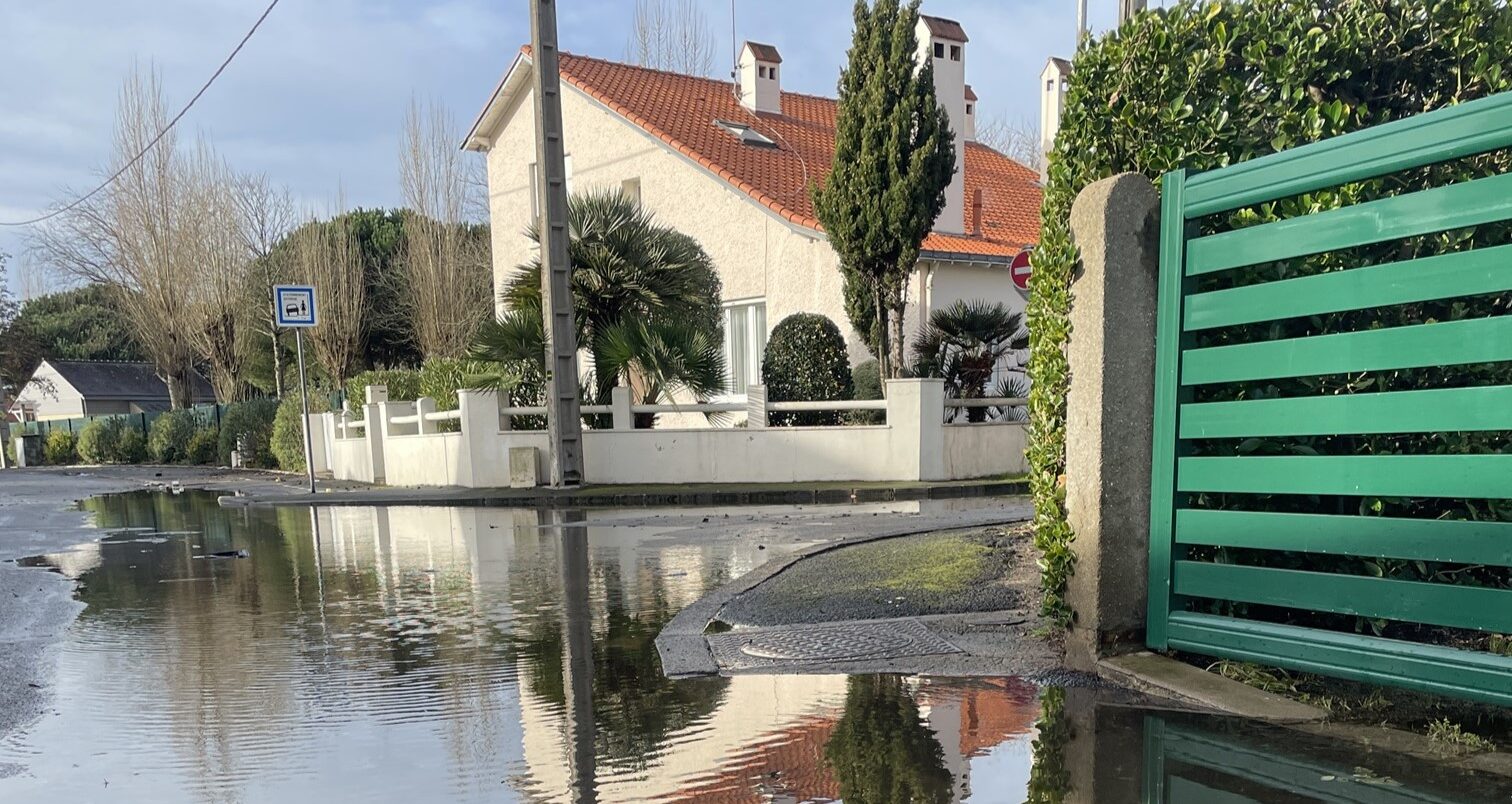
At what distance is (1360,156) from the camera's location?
3.88m

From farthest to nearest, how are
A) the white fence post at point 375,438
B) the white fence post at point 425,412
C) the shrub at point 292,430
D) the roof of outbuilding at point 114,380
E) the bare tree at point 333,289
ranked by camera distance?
the roof of outbuilding at point 114,380
the bare tree at point 333,289
the shrub at point 292,430
the white fence post at point 375,438
the white fence post at point 425,412

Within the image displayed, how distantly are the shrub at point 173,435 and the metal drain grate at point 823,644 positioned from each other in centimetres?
3438

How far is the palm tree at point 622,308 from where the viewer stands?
53.5ft

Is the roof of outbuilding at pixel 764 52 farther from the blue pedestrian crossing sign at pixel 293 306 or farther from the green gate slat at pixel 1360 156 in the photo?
the green gate slat at pixel 1360 156

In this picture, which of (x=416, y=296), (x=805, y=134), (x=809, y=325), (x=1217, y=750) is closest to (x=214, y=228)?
(x=416, y=296)

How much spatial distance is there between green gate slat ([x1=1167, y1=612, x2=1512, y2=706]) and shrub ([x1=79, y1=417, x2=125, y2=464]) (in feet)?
147

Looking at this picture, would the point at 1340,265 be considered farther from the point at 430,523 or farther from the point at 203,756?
the point at 430,523

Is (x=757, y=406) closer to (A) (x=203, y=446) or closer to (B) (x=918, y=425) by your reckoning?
(B) (x=918, y=425)

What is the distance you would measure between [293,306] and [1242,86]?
1660 centimetres

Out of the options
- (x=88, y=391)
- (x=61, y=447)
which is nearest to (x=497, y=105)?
(x=61, y=447)

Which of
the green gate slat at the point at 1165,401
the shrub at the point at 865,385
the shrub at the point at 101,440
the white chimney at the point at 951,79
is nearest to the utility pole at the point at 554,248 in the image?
the shrub at the point at 865,385

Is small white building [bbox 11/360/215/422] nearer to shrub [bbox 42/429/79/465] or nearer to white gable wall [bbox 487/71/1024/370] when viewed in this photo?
shrub [bbox 42/429/79/465]

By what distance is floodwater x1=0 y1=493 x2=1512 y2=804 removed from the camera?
11.5 feet

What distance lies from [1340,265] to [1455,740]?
69.6 inches
